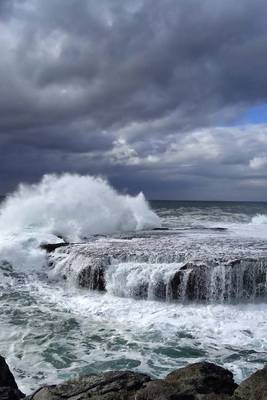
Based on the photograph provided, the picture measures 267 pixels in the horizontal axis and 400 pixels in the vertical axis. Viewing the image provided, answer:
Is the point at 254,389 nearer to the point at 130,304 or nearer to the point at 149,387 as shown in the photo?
the point at 149,387

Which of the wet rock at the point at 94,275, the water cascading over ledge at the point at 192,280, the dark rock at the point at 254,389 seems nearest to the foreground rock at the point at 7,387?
the dark rock at the point at 254,389

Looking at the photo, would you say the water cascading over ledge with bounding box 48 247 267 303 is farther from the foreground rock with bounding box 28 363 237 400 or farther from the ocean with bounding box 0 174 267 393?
the foreground rock with bounding box 28 363 237 400

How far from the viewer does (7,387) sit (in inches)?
212

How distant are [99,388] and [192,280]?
706 cm

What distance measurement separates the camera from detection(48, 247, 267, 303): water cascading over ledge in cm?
1172

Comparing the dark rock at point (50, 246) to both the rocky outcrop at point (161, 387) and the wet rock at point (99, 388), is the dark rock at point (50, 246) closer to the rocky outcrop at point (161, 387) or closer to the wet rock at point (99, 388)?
the rocky outcrop at point (161, 387)

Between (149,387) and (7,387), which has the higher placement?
(149,387)

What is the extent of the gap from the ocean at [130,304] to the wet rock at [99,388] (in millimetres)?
1740

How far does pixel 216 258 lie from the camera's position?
1257 cm

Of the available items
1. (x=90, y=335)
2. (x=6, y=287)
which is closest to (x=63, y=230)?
(x=6, y=287)

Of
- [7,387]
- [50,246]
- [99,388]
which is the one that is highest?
[50,246]

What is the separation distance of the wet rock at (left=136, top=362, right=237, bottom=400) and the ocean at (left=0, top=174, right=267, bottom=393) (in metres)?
1.94

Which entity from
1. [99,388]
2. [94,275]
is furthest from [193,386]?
[94,275]

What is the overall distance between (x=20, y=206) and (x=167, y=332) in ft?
56.2
